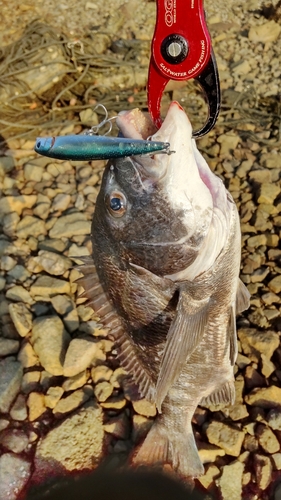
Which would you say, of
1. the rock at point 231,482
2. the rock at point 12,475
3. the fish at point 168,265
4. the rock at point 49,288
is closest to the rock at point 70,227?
the rock at point 49,288

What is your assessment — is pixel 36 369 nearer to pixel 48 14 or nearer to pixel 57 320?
pixel 57 320

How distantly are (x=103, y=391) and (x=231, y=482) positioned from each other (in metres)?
1.09

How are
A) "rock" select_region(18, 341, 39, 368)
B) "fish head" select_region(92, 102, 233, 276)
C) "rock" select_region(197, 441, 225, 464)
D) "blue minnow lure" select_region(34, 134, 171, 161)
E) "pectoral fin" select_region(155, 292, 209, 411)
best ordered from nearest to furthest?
"blue minnow lure" select_region(34, 134, 171, 161), "fish head" select_region(92, 102, 233, 276), "pectoral fin" select_region(155, 292, 209, 411), "rock" select_region(197, 441, 225, 464), "rock" select_region(18, 341, 39, 368)

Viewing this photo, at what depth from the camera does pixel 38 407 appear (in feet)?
11.4

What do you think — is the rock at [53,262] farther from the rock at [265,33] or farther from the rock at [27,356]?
the rock at [265,33]

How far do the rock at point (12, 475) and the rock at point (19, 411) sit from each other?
25cm

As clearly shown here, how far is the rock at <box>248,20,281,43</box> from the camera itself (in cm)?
670

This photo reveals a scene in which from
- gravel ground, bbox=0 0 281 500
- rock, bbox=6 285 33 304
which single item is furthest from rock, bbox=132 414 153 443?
rock, bbox=6 285 33 304

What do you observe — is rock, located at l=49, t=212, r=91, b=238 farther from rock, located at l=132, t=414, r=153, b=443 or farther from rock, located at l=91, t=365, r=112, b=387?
rock, located at l=132, t=414, r=153, b=443

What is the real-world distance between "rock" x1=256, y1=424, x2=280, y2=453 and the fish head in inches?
64.2

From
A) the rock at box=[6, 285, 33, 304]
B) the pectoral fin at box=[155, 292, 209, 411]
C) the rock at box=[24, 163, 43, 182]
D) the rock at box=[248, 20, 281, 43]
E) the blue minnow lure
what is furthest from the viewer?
the rock at box=[248, 20, 281, 43]

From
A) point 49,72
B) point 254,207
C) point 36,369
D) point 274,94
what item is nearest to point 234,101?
point 274,94

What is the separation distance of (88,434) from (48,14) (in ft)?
21.0

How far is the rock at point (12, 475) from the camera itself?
3228 millimetres
